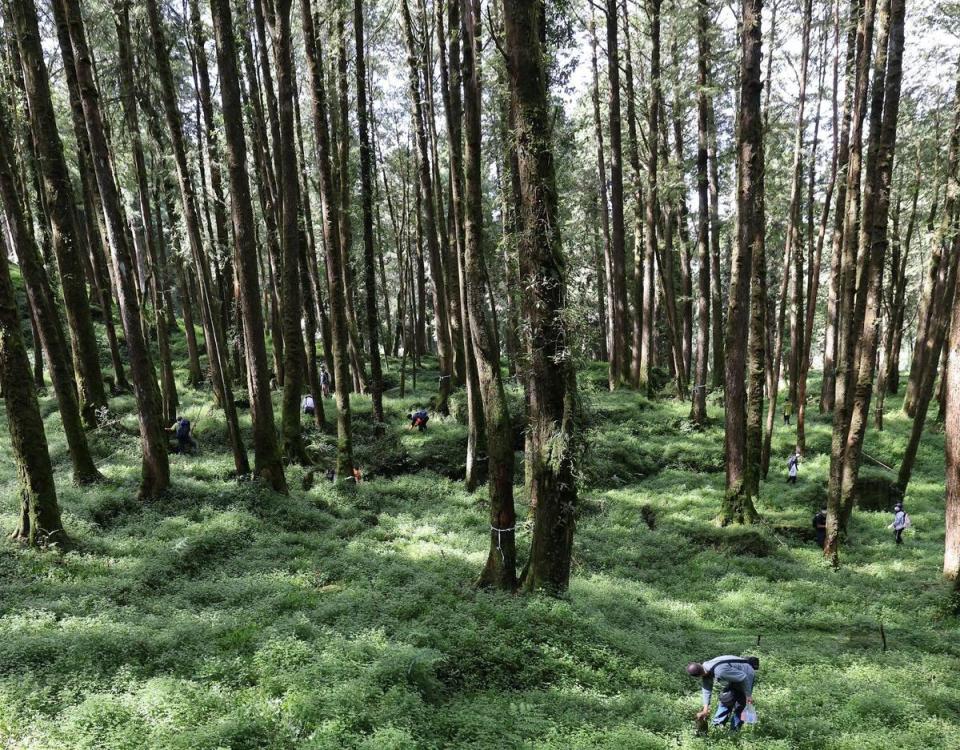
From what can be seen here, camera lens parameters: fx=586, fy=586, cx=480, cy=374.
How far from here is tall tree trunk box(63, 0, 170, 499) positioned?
11.9 metres

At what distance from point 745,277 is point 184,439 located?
Result: 16498 mm

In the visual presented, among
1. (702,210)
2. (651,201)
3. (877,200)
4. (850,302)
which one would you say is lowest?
(850,302)

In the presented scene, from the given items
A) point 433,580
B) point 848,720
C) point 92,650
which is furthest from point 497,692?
point 92,650

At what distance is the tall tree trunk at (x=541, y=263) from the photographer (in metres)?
8.45

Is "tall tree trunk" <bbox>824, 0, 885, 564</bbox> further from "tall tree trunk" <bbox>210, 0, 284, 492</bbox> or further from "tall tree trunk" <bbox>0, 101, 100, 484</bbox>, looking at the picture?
"tall tree trunk" <bbox>0, 101, 100, 484</bbox>

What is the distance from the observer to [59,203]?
14516 mm

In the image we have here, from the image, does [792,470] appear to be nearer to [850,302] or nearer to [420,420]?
[850,302]

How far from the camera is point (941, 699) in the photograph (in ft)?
24.5

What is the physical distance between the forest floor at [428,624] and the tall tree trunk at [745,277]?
1.37 metres

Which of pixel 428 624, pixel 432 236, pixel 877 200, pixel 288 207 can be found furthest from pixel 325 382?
pixel 877 200

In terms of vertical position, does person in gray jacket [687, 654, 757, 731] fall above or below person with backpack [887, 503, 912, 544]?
above

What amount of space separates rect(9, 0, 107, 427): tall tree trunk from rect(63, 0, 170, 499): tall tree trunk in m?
1.03

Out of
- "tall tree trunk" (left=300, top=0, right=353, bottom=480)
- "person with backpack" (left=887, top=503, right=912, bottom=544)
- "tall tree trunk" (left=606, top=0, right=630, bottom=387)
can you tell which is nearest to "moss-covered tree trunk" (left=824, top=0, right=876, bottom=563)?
"person with backpack" (left=887, top=503, right=912, bottom=544)

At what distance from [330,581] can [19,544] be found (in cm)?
532
